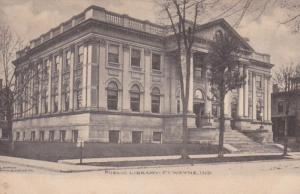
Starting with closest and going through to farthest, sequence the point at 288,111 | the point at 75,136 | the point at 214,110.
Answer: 1. the point at 75,136
2. the point at 288,111
3. the point at 214,110

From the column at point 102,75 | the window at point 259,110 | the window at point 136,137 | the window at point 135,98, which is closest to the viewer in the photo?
the column at point 102,75

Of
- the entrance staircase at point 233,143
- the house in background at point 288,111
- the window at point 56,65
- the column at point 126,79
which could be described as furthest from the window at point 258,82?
the window at point 56,65

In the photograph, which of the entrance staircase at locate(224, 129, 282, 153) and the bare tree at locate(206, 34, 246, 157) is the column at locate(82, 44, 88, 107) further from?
the entrance staircase at locate(224, 129, 282, 153)

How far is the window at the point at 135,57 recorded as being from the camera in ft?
80.3

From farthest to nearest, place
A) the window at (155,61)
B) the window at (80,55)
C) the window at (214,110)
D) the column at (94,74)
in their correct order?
1. the window at (214,110)
2. the window at (155,61)
3. the window at (80,55)
4. the column at (94,74)

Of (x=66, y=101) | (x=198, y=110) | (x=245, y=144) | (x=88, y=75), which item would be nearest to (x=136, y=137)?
(x=66, y=101)

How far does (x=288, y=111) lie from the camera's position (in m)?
21.8

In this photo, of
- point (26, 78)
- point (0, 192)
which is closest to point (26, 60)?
point (26, 78)

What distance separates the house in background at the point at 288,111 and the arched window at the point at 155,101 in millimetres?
6552

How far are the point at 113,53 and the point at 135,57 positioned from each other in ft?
5.20

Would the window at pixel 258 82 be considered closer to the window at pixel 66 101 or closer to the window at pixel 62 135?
the window at pixel 66 101

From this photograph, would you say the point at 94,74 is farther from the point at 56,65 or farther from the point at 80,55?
the point at 56,65

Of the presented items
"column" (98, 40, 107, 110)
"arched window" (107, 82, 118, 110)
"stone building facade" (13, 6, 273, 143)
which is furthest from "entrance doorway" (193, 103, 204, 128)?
"column" (98, 40, 107, 110)

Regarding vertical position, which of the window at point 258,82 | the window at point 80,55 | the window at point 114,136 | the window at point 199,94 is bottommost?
the window at point 114,136
